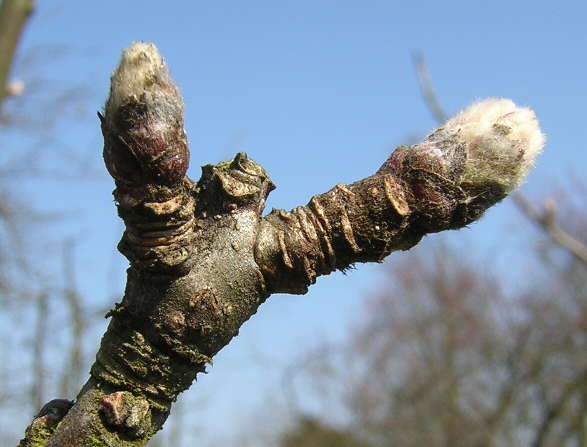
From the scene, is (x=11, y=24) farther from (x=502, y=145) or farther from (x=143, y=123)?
(x=502, y=145)

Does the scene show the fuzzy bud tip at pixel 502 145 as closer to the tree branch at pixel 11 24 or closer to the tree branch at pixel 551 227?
the tree branch at pixel 551 227

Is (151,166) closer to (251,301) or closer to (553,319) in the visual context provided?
(251,301)

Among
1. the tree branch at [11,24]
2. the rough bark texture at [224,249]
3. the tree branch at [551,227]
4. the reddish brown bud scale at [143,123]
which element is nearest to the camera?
the reddish brown bud scale at [143,123]

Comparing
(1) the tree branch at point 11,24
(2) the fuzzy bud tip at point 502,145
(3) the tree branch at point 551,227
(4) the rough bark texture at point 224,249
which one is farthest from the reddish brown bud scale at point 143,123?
(1) the tree branch at point 11,24

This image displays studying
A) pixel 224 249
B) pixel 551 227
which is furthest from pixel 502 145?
pixel 551 227

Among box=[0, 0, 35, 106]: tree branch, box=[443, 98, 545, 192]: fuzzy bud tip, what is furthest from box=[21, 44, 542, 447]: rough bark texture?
box=[0, 0, 35, 106]: tree branch
